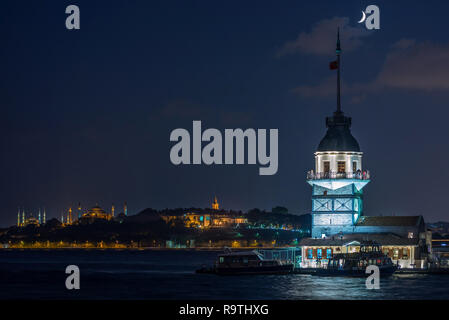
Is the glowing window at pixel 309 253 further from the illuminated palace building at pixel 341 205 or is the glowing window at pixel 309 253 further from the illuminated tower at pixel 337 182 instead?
the illuminated tower at pixel 337 182

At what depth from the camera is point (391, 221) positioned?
120m

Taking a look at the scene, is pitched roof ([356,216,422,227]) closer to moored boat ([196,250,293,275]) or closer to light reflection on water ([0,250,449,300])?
light reflection on water ([0,250,449,300])

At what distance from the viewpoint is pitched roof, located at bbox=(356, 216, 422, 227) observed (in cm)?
11919

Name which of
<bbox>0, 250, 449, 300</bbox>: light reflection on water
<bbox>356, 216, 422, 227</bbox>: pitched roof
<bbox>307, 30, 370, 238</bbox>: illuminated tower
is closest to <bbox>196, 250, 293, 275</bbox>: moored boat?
<bbox>0, 250, 449, 300</bbox>: light reflection on water

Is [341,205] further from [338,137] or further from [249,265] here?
[249,265]

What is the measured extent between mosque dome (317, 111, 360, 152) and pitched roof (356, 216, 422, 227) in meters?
8.57

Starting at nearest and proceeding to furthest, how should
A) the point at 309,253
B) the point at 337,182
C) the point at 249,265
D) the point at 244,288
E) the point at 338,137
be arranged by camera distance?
1. the point at 244,288
2. the point at 309,253
3. the point at 337,182
4. the point at 338,137
5. the point at 249,265

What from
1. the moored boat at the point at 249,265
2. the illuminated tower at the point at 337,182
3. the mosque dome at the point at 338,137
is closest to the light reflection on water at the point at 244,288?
the moored boat at the point at 249,265

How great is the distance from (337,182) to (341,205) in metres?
2.82

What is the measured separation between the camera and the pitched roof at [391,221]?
119 meters

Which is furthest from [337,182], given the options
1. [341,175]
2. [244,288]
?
[244,288]

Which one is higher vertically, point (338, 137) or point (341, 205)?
point (338, 137)
